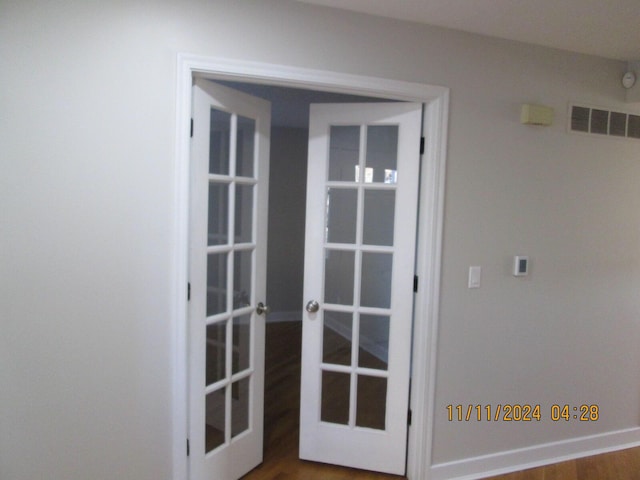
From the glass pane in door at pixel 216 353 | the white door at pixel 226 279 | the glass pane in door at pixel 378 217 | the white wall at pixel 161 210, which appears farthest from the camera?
the glass pane in door at pixel 378 217

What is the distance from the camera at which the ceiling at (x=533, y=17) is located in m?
1.87

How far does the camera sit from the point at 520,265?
2.36 m

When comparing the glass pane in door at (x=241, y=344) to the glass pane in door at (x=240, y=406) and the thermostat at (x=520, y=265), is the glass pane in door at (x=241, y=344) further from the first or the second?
the thermostat at (x=520, y=265)

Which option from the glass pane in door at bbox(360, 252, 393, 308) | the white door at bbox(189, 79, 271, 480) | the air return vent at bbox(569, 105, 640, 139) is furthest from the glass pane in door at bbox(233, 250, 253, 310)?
the air return vent at bbox(569, 105, 640, 139)

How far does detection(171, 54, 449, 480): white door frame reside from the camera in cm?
182

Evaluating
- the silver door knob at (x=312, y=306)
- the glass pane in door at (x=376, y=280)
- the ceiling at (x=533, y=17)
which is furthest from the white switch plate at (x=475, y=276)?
the ceiling at (x=533, y=17)

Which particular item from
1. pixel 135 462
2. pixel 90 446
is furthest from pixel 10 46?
pixel 135 462

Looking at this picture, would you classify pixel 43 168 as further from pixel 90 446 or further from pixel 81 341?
pixel 90 446

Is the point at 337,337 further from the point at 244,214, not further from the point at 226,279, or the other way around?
the point at 244,214

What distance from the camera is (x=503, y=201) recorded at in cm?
232

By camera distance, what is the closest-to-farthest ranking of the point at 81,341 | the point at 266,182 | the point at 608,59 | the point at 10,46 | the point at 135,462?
the point at 10,46
the point at 81,341
the point at 135,462
the point at 266,182
the point at 608,59

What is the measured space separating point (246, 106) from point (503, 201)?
5.00 ft

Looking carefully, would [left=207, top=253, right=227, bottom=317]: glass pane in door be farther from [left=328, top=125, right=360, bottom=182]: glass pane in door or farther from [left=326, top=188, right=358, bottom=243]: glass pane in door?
[left=328, top=125, right=360, bottom=182]: glass pane in door
